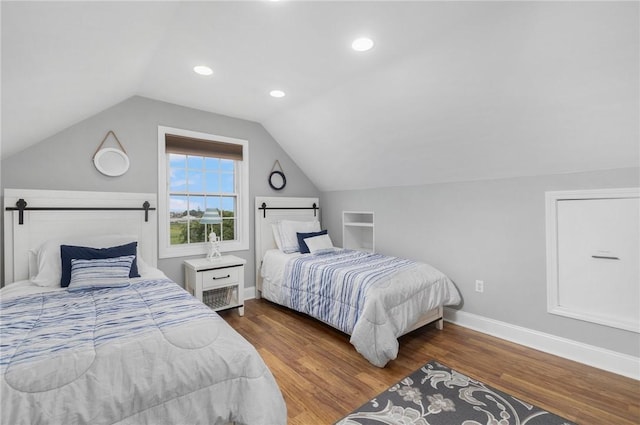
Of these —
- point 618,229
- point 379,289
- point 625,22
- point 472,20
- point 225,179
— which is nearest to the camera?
point 625,22

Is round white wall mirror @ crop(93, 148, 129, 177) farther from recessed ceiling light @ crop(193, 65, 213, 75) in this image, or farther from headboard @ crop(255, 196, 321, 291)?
headboard @ crop(255, 196, 321, 291)

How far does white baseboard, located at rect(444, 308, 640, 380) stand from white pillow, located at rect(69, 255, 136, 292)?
3169 mm

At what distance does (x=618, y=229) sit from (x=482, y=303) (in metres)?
1.27

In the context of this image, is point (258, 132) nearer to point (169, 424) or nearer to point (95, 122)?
point (95, 122)

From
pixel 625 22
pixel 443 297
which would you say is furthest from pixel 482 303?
pixel 625 22

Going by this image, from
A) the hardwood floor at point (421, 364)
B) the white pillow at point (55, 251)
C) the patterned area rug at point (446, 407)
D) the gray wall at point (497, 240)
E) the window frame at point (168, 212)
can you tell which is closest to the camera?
the patterned area rug at point (446, 407)

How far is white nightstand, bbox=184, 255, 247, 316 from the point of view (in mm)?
3197

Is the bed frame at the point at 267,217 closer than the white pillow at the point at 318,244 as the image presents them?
No

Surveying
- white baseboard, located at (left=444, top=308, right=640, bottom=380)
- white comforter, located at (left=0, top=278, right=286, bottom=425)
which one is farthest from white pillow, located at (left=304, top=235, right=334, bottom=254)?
white comforter, located at (left=0, top=278, right=286, bottom=425)

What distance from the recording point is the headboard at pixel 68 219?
99.9 inches

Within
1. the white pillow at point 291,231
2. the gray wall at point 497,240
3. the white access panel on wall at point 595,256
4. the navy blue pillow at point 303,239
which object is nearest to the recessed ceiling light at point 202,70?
the white pillow at point 291,231

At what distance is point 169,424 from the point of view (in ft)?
3.99

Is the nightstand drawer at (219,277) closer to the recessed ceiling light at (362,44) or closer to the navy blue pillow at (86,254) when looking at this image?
the navy blue pillow at (86,254)

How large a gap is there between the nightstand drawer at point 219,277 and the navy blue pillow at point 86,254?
75 centimetres
